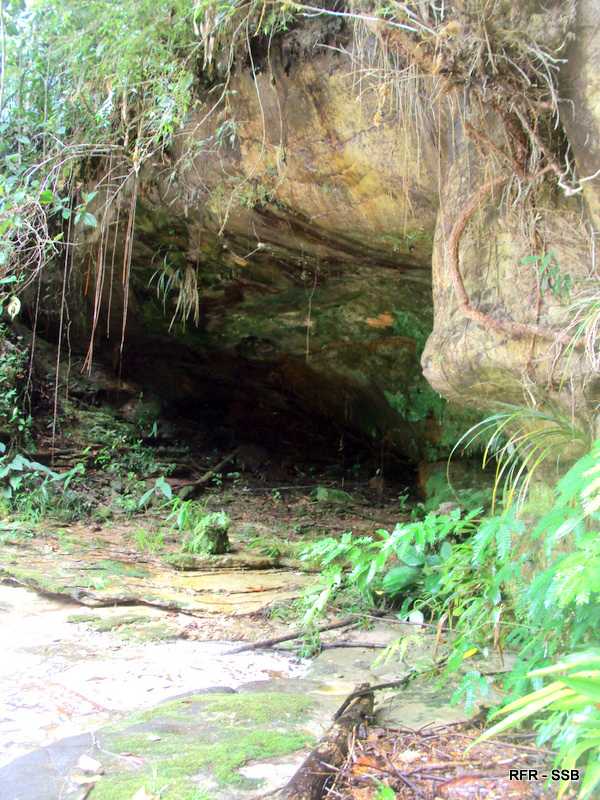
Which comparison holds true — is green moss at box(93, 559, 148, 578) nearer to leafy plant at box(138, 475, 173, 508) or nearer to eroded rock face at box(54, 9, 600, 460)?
leafy plant at box(138, 475, 173, 508)

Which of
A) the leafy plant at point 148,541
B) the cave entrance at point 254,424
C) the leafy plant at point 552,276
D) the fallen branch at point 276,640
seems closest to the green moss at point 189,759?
the fallen branch at point 276,640

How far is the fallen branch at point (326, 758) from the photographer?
181 centimetres

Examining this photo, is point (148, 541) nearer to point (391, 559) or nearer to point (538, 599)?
point (391, 559)

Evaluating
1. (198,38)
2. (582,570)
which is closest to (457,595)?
(582,570)

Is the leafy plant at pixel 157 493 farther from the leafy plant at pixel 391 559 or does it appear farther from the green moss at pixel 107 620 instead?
the leafy plant at pixel 391 559

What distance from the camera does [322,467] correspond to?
32.0 feet

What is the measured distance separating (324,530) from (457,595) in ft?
14.1

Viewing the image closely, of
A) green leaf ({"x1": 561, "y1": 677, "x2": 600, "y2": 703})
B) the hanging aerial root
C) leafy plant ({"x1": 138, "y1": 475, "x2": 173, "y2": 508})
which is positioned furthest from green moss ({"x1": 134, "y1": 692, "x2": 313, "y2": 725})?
leafy plant ({"x1": 138, "y1": 475, "x2": 173, "y2": 508})

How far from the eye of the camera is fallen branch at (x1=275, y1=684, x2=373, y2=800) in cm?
181

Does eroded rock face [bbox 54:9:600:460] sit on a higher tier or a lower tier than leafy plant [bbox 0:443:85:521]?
higher

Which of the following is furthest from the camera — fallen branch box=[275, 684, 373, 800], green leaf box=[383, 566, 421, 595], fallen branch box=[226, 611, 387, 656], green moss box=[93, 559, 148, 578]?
green moss box=[93, 559, 148, 578]

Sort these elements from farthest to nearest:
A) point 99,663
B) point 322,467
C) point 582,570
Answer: point 322,467 < point 99,663 < point 582,570

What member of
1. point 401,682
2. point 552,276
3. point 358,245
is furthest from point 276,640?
point 358,245

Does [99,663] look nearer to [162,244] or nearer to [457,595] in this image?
[457,595]
